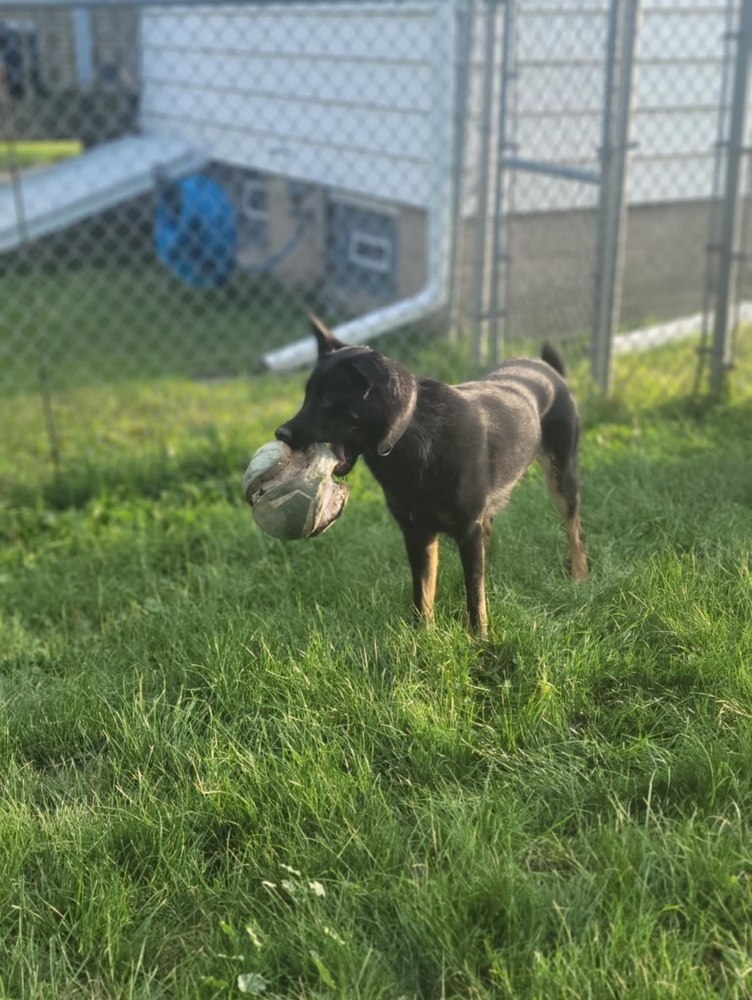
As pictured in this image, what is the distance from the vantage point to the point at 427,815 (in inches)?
98.1

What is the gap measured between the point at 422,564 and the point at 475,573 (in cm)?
17

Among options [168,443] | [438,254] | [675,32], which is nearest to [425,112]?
[438,254]

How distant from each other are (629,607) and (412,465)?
31.8 inches

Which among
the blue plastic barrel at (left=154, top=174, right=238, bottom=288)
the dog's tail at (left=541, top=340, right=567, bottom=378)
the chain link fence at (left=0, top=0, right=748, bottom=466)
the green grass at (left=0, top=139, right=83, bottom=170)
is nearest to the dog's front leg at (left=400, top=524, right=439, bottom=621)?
the dog's tail at (left=541, top=340, right=567, bottom=378)

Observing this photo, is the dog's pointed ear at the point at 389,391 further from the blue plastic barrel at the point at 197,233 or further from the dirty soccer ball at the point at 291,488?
the blue plastic barrel at the point at 197,233

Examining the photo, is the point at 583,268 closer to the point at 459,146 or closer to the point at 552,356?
the point at 459,146

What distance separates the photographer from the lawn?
2.18 meters

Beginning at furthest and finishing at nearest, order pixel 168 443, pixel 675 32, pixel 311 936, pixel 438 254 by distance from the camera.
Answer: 1. pixel 675 32
2. pixel 438 254
3. pixel 168 443
4. pixel 311 936

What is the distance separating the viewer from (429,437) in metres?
3.00

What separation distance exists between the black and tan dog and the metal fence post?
2467 mm

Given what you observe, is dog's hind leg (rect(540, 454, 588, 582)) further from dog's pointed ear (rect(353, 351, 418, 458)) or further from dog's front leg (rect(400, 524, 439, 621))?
dog's pointed ear (rect(353, 351, 418, 458))

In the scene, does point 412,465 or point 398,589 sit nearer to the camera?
point 412,465

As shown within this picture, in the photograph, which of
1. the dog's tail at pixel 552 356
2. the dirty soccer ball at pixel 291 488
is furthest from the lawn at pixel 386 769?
the dog's tail at pixel 552 356

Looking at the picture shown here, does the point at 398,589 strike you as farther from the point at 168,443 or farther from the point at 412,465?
the point at 168,443
